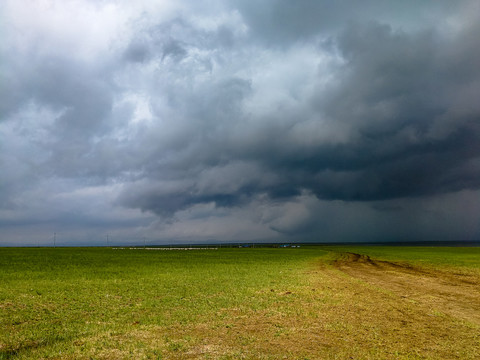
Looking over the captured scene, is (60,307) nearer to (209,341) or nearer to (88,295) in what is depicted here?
(88,295)

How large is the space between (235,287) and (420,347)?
13.7 meters

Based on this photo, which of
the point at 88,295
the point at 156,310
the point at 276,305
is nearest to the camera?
the point at 156,310

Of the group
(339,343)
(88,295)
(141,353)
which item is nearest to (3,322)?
(88,295)

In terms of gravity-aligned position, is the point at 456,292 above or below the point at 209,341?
below

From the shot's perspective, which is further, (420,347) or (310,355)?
(420,347)

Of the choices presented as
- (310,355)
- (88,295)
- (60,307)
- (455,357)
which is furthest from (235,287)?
(455,357)

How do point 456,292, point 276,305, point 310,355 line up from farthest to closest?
point 456,292
point 276,305
point 310,355

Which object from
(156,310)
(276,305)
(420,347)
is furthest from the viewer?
(276,305)

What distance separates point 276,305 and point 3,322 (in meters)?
12.5

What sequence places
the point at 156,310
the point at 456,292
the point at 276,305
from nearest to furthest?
the point at 156,310
the point at 276,305
the point at 456,292

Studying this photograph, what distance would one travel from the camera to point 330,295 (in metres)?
19.0

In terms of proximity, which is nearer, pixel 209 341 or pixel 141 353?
pixel 141 353

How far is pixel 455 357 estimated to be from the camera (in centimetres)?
961

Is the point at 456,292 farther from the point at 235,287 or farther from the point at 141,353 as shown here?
the point at 141,353
